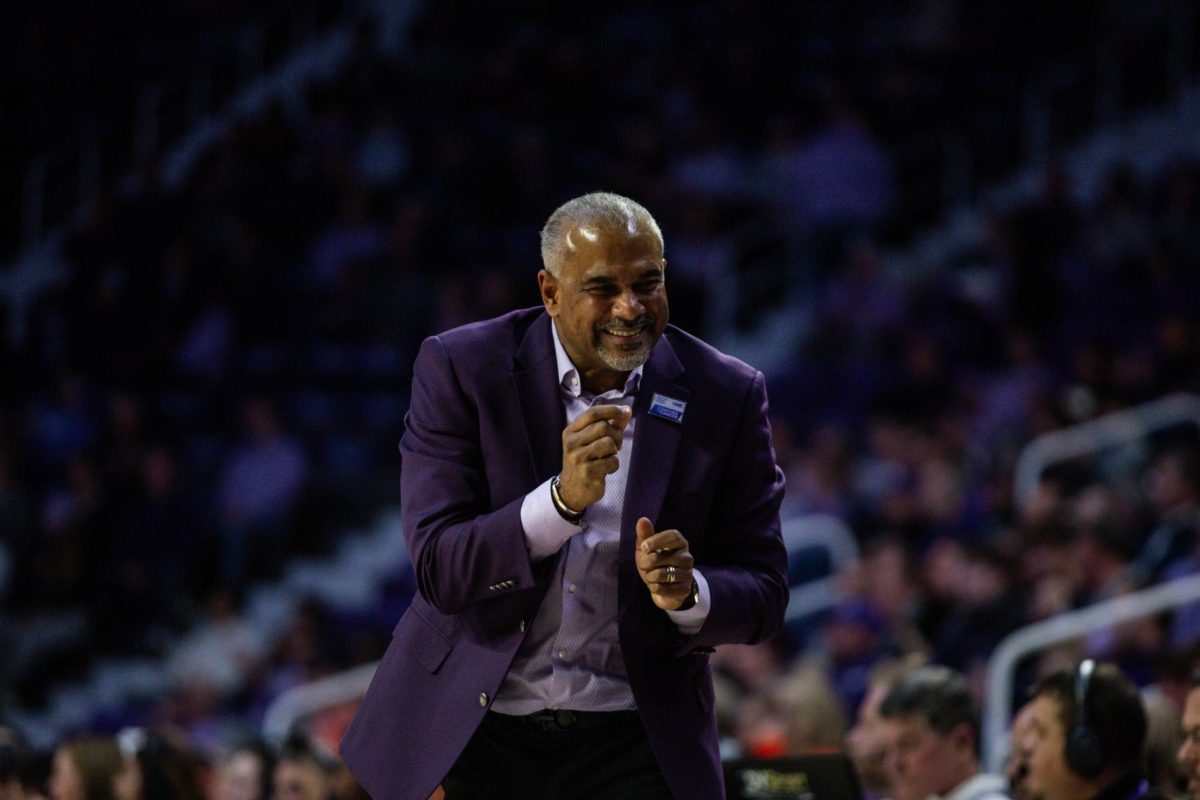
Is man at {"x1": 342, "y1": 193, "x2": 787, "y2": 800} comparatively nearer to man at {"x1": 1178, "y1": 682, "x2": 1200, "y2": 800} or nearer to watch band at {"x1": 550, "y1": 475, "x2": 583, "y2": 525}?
watch band at {"x1": 550, "y1": 475, "x2": 583, "y2": 525}

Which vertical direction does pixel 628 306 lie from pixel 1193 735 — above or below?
above

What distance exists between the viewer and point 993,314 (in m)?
10.5

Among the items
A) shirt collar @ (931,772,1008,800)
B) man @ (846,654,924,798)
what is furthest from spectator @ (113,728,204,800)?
shirt collar @ (931,772,1008,800)

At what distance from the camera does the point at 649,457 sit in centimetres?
312

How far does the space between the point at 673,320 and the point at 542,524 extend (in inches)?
320

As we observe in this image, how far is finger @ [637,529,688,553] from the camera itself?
9.32 ft

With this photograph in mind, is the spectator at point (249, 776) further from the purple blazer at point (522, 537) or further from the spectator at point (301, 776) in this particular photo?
the purple blazer at point (522, 537)

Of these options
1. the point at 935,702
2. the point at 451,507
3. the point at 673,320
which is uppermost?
the point at 673,320

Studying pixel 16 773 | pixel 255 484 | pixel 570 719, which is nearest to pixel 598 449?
pixel 570 719

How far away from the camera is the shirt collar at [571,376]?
3.16m

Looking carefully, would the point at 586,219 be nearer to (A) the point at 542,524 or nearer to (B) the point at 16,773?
(A) the point at 542,524

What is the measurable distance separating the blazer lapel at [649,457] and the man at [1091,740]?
4.50 ft

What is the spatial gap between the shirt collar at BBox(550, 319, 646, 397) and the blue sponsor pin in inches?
1.9

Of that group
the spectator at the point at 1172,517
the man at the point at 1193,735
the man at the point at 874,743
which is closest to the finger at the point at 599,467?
the man at the point at 1193,735
